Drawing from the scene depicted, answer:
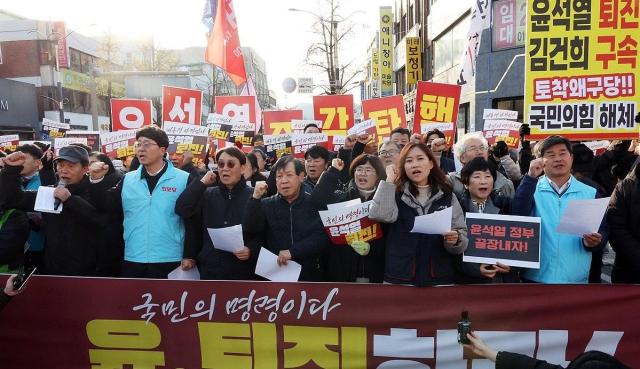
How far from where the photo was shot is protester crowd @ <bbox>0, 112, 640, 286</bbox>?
11.1 ft

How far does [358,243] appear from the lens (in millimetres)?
3529

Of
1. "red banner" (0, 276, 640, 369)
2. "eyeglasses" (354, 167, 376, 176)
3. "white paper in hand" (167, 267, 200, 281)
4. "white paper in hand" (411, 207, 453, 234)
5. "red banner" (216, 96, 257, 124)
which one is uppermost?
"red banner" (216, 96, 257, 124)

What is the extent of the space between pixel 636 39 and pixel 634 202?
9.62 ft

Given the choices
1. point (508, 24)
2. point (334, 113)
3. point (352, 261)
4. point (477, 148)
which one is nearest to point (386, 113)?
point (334, 113)

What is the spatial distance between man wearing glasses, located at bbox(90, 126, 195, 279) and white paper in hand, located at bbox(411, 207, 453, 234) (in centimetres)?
179

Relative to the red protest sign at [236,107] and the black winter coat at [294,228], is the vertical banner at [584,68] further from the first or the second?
the red protest sign at [236,107]

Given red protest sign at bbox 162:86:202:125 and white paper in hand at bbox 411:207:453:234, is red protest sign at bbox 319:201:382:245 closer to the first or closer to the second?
white paper in hand at bbox 411:207:453:234

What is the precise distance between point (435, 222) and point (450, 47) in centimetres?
1847

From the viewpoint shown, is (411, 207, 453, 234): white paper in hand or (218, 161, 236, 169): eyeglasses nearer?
(411, 207, 453, 234): white paper in hand

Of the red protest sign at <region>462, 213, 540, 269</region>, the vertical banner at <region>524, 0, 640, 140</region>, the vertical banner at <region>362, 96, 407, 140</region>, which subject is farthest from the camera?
the vertical banner at <region>362, 96, 407, 140</region>

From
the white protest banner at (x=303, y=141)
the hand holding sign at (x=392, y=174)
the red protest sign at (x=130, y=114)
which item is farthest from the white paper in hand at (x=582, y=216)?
the red protest sign at (x=130, y=114)

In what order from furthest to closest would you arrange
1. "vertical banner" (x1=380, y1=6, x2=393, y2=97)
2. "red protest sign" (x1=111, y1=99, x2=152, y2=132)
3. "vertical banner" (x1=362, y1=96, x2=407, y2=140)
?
"vertical banner" (x1=380, y1=6, x2=393, y2=97) → "red protest sign" (x1=111, y1=99, x2=152, y2=132) → "vertical banner" (x1=362, y1=96, x2=407, y2=140)

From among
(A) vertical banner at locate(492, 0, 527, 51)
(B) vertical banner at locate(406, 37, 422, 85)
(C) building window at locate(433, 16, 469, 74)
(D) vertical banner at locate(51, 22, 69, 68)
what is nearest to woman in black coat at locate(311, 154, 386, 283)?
(A) vertical banner at locate(492, 0, 527, 51)

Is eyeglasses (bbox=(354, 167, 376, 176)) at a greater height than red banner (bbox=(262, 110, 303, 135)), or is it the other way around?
red banner (bbox=(262, 110, 303, 135))
